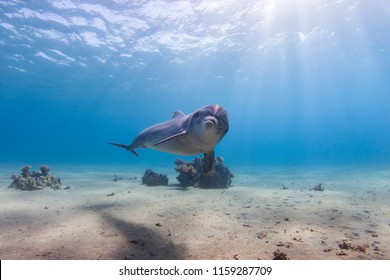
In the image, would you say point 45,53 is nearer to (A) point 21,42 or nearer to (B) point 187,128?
(A) point 21,42

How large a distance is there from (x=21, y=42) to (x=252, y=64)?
34293 millimetres

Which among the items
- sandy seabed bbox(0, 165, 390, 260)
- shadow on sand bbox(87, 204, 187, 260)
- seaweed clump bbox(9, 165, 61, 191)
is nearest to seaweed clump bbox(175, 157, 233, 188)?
sandy seabed bbox(0, 165, 390, 260)

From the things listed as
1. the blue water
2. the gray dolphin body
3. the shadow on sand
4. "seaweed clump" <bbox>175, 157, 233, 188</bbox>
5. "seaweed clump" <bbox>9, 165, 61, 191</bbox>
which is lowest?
the shadow on sand

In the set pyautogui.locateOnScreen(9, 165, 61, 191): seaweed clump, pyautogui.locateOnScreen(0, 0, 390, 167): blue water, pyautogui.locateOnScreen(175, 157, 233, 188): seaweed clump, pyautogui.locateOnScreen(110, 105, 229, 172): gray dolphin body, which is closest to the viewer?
pyautogui.locateOnScreen(110, 105, 229, 172): gray dolphin body

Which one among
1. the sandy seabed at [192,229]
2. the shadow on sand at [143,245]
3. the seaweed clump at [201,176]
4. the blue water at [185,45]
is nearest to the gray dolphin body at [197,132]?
the sandy seabed at [192,229]

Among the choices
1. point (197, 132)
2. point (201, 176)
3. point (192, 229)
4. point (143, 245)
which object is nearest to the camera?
point (143, 245)

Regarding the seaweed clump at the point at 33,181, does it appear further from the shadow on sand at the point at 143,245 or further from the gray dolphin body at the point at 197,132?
the gray dolphin body at the point at 197,132

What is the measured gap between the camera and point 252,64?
44188 millimetres

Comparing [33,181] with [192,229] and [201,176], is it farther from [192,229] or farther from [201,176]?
[192,229]

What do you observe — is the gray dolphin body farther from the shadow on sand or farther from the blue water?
the blue water

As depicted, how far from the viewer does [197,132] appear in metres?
5.00

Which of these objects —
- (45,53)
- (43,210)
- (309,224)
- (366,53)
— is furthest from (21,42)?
(366,53)

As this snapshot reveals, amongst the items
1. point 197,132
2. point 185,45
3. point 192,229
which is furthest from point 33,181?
point 185,45

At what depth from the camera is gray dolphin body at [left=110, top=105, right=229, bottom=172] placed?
4.65 metres
